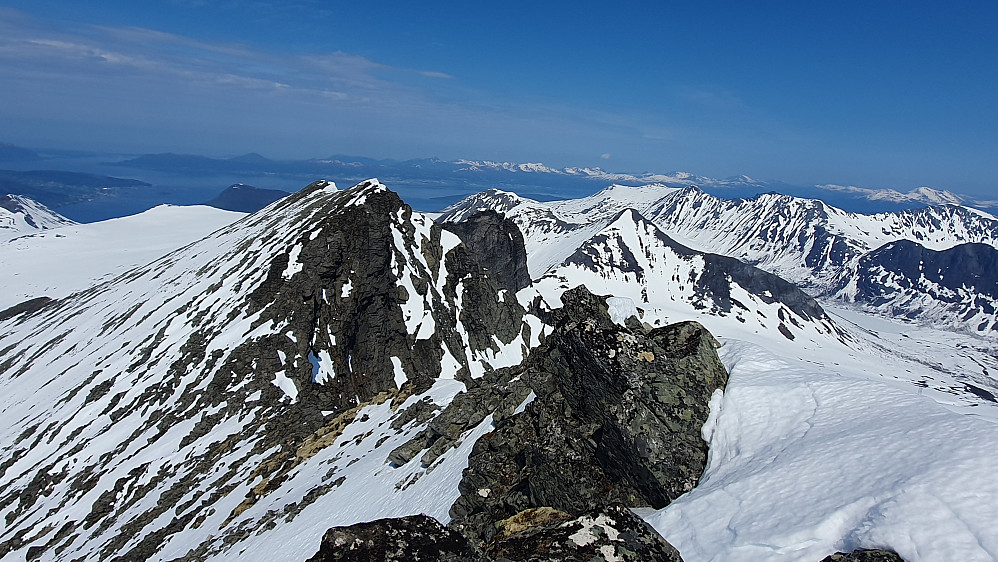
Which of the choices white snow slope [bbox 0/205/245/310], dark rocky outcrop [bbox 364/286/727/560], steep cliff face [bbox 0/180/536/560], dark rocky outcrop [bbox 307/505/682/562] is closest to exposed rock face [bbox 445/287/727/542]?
dark rocky outcrop [bbox 364/286/727/560]

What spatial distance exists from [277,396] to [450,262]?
43.8 metres

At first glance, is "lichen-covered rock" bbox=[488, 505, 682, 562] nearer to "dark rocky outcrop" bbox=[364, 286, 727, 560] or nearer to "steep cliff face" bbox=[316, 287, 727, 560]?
"steep cliff face" bbox=[316, 287, 727, 560]

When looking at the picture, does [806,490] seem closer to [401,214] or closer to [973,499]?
[973,499]

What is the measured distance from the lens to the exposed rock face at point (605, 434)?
1606 centimetres

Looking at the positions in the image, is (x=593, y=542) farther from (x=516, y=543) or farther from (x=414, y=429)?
(x=414, y=429)

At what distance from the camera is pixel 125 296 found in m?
78.0

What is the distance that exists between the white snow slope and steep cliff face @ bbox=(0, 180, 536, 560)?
930 inches

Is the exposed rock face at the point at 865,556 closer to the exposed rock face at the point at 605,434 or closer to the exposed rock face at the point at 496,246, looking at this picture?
the exposed rock face at the point at 605,434

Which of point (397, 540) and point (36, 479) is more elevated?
point (397, 540)

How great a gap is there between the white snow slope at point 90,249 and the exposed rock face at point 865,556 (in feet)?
441

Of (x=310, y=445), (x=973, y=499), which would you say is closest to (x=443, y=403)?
(x=310, y=445)

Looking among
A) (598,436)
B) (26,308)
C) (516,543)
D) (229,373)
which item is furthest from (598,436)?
(26,308)

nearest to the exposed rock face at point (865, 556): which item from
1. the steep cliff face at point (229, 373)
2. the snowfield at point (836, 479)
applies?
the snowfield at point (836, 479)

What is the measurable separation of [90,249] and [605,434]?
16996cm
